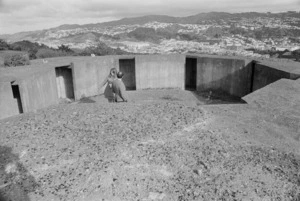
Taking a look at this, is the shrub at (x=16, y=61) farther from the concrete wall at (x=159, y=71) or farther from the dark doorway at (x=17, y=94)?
the concrete wall at (x=159, y=71)

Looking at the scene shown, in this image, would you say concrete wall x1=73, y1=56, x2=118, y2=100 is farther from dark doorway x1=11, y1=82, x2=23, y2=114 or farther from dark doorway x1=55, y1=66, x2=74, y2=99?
dark doorway x1=11, y1=82, x2=23, y2=114

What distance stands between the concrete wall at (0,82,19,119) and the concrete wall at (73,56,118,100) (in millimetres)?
3992

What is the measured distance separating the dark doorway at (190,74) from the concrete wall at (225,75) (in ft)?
2.38

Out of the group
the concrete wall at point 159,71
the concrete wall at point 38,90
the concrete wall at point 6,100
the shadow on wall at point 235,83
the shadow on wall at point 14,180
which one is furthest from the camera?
the concrete wall at point 159,71

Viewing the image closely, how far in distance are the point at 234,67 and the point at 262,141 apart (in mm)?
8092

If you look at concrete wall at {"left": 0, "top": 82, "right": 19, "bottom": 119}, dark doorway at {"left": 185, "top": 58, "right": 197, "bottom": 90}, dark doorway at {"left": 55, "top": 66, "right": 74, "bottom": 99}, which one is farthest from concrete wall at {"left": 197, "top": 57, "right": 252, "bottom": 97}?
concrete wall at {"left": 0, "top": 82, "right": 19, "bottom": 119}

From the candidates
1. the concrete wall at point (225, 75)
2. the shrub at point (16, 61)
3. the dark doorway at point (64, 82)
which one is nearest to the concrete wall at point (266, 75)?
the concrete wall at point (225, 75)

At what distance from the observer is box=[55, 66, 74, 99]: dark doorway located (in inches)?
460

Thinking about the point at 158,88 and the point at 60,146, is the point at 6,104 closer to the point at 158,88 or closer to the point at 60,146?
the point at 60,146

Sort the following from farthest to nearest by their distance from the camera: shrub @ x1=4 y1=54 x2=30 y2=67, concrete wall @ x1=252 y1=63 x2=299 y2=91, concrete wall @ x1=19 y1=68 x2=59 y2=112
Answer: shrub @ x1=4 y1=54 x2=30 y2=67
concrete wall @ x1=252 y1=63 x2=299 y2=91
concrete wall @ x1=19 y1=68 x2=59 y2=112

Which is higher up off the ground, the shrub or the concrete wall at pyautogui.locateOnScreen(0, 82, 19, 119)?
the shrub

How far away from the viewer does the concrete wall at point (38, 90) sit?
26.5ft

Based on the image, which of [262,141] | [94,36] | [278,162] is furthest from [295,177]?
[94,36]

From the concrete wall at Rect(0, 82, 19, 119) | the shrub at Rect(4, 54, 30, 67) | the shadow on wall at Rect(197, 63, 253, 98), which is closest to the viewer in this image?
the concrete wall at Rect(0, 82, 19, 119)
